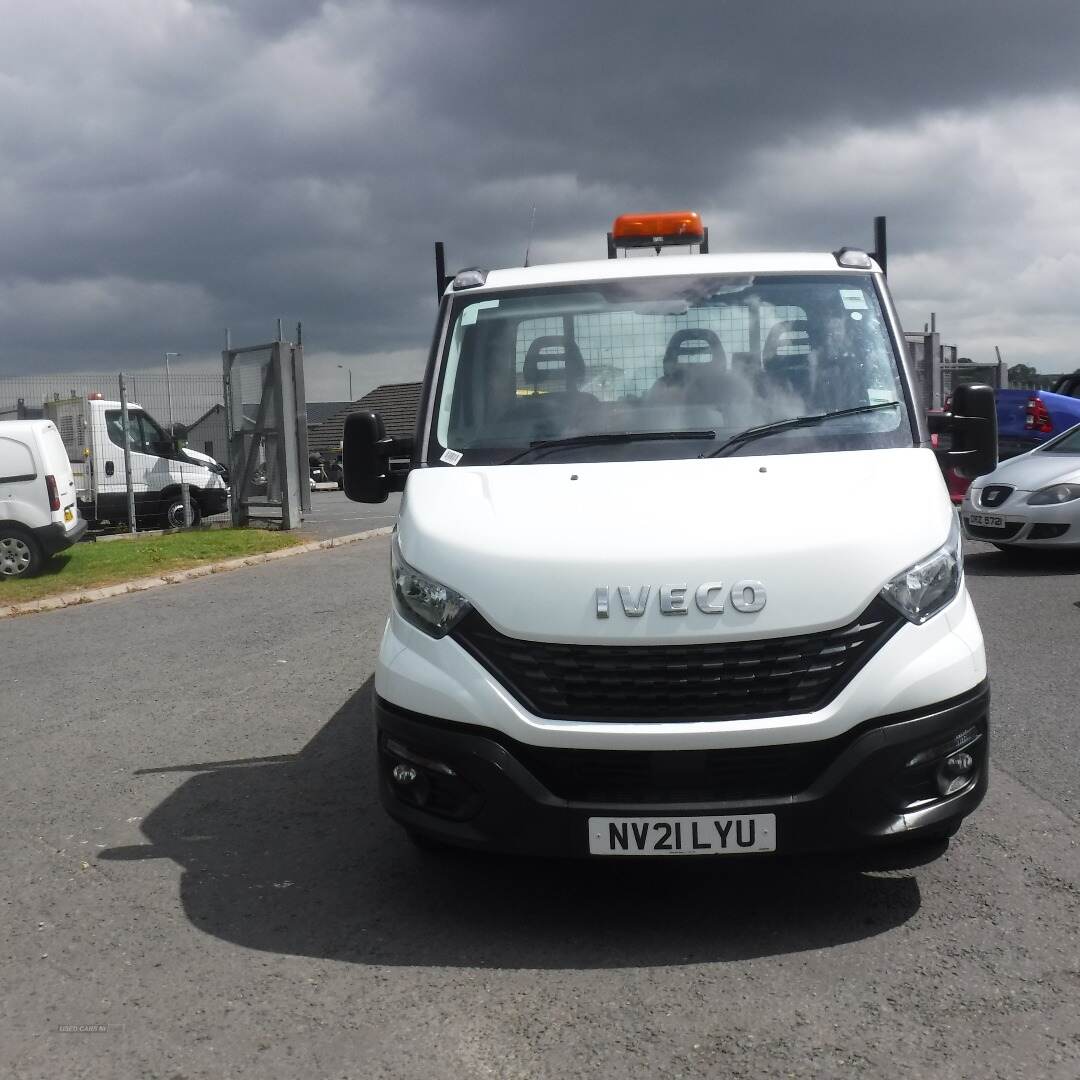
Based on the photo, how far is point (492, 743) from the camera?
3.80 meters

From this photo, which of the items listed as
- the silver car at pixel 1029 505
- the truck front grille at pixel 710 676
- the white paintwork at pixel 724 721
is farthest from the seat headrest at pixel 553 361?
the silver car at pixel 1029 505

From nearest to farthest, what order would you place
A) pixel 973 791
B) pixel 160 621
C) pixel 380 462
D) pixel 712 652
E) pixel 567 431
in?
pixel 712 652, pixel 973 791, pixel 567 431, pixel 380 462, pixel 160 621

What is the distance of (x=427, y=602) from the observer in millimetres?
4016

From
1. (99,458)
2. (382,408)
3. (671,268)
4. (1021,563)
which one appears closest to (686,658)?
(671,268)

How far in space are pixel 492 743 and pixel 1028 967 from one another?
5.24ft

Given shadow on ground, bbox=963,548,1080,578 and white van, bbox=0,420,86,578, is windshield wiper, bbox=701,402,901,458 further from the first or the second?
white van, bbox=0,420,86,578

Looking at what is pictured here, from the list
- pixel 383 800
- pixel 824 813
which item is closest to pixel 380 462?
pixel 383 800

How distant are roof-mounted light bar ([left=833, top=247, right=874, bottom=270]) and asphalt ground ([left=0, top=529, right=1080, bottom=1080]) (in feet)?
7.16

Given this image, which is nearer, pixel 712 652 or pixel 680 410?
pixel 712 652

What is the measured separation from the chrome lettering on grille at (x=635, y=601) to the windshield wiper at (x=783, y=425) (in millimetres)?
931

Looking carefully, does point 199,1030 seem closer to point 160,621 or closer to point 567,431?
point 567,431

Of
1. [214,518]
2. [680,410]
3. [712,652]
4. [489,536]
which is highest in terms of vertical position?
[680,410]

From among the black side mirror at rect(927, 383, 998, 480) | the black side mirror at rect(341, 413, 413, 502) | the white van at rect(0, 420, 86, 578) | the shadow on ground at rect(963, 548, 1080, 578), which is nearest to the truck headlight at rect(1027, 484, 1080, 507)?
the shadow on ground at rect(963, 548, 1080, 578)

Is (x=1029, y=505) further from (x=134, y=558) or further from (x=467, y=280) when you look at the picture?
(x=134, y=558)
